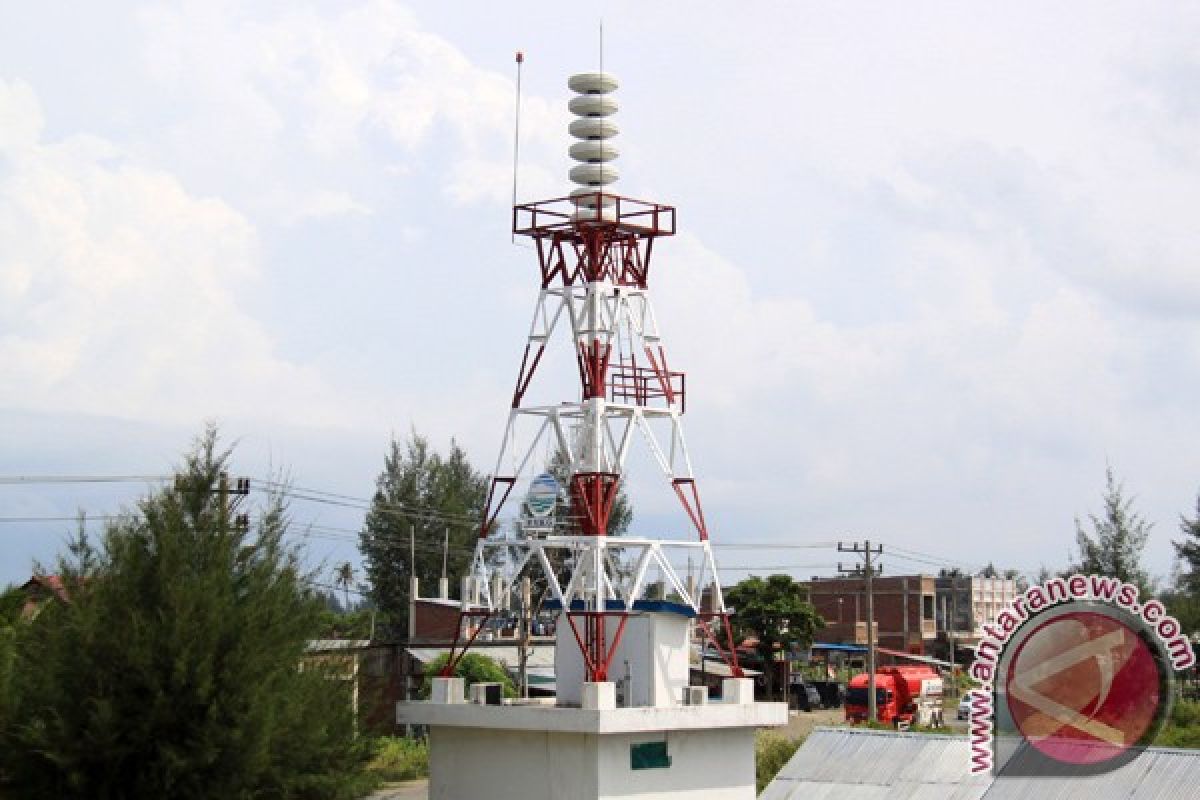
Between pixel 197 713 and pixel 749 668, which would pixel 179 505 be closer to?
pixel 197 713

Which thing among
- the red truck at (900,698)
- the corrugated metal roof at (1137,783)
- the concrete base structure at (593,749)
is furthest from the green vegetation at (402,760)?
the corrugated metal roof at (1137,783)

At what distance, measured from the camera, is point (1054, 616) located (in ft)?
112

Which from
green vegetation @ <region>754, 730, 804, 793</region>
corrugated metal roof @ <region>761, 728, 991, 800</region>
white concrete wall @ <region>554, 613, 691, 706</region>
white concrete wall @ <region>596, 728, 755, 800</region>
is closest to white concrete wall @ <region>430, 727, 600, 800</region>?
white concrete wall @ <region>596, 728, 755, 800</region>

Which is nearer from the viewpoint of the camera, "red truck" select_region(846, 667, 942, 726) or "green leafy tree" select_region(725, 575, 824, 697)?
"red truck" select_region(846, 667, 942, 726)

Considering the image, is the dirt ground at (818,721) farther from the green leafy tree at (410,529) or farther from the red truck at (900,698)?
the green leafy tree at (410,529)

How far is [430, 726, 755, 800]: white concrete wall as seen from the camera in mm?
29953

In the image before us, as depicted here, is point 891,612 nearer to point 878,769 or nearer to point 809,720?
point 809,720

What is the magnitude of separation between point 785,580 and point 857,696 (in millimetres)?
10637

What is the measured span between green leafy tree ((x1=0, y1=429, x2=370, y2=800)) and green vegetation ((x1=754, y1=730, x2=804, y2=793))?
16094mm

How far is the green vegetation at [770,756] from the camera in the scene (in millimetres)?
41719

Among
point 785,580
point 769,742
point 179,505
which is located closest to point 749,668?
point 785,580

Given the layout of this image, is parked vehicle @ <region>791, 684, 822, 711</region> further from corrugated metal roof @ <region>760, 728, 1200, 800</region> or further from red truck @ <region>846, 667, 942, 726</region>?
corrugated metal roof @ <region>760, 728, 1200, 800</region>

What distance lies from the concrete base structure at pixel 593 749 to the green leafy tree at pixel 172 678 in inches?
150

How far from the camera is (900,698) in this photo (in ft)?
198
